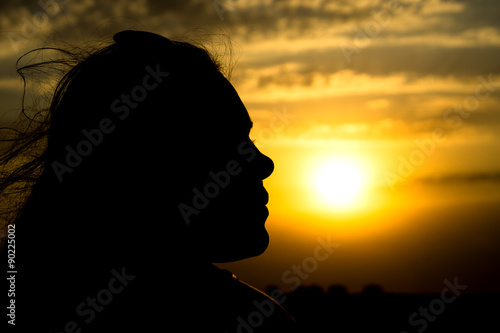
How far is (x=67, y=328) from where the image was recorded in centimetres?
131

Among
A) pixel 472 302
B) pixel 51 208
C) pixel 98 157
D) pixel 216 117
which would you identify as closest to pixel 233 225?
pixel 216 117

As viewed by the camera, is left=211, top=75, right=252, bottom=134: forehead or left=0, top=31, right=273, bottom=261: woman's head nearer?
left=0, top=31, right=273, bottom=261: woman's head

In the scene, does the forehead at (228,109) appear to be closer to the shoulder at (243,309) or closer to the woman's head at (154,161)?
the woman's head at (154,161)

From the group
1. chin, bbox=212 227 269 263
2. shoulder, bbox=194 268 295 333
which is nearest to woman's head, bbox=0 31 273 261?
chin, bbox=212 227 269 263

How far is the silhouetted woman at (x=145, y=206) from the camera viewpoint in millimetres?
1349

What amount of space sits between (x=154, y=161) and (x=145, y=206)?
0.16m

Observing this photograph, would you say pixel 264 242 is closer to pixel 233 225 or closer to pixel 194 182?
pixel 233 225

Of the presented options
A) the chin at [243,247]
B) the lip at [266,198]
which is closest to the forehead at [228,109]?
the lip at [266,198]

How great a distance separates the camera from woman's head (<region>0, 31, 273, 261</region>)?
4.75ft

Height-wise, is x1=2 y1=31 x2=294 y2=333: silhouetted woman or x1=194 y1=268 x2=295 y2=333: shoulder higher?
x1=2 y1=31 x2=294 y2=333: silhouetted woman

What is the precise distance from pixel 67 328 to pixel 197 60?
1.03 meters

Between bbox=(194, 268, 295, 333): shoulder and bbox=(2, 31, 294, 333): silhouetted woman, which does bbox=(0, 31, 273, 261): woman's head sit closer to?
bbox=(2, 31, 294, 333): silhouetted woman

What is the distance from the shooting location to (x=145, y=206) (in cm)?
144

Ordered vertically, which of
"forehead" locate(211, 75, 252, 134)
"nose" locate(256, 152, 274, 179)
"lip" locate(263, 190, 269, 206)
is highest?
"forehead" locate(211, 75, 252, 134)
